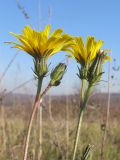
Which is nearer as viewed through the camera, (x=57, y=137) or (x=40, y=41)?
(x=40, y=41)

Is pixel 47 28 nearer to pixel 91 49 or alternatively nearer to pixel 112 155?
pixel 91 49

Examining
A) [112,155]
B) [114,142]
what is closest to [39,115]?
[112,155]

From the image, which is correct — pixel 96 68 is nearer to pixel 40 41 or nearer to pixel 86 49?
pixel 86 49

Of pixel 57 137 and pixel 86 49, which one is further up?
pixel 86 49

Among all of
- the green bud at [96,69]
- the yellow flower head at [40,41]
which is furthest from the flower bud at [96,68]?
the yellow flower head at [40,41]

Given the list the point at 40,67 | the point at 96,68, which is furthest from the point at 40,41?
the point at 96,68

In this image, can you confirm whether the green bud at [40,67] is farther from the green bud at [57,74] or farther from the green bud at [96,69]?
the green bud at [96,69]

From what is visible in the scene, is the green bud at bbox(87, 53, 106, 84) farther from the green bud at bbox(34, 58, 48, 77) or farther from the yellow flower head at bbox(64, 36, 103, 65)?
the green bud at bbox(34, 58, 48, 77)
